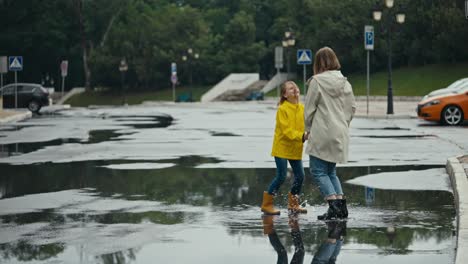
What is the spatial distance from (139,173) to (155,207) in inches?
181

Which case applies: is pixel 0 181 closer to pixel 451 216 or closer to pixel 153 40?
pixel 451 216

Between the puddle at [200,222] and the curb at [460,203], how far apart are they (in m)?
0.15

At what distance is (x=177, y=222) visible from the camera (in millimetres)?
10711

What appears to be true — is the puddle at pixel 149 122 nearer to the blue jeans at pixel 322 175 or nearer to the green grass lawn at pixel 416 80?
the blue jeans at pixel 322 175

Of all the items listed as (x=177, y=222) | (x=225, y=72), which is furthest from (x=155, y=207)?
(x=225, y=72)

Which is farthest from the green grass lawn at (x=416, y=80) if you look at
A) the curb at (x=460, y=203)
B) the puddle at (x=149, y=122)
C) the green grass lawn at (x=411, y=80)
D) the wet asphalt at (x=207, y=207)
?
the curb at (x=460, y=203)

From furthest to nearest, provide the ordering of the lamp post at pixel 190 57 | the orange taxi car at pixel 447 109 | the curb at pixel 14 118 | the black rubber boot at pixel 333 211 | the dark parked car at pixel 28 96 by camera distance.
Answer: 1. the lamp post at pixel 190 57
2. the dark parked car at pixel 28 96
3. the curb at pixel 14 118
4. the orange taxi car at pixel 447 109
5. the black rubber boot at pixel 333 211

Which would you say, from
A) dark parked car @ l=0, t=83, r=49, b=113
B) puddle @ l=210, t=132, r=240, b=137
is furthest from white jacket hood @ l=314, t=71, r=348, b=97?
dark parked car @ l=0, t=83, r=49, b=113

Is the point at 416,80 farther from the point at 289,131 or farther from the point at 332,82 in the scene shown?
the point at 332,82

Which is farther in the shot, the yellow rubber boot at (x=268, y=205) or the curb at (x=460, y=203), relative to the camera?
the yellow rubber boot at (x=268, y=205)

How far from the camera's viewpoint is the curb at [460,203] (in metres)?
8.02

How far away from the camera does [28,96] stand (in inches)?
2290

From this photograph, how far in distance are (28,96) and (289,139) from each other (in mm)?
48244

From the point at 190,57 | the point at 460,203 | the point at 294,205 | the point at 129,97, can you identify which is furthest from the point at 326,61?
the point at 129,97
